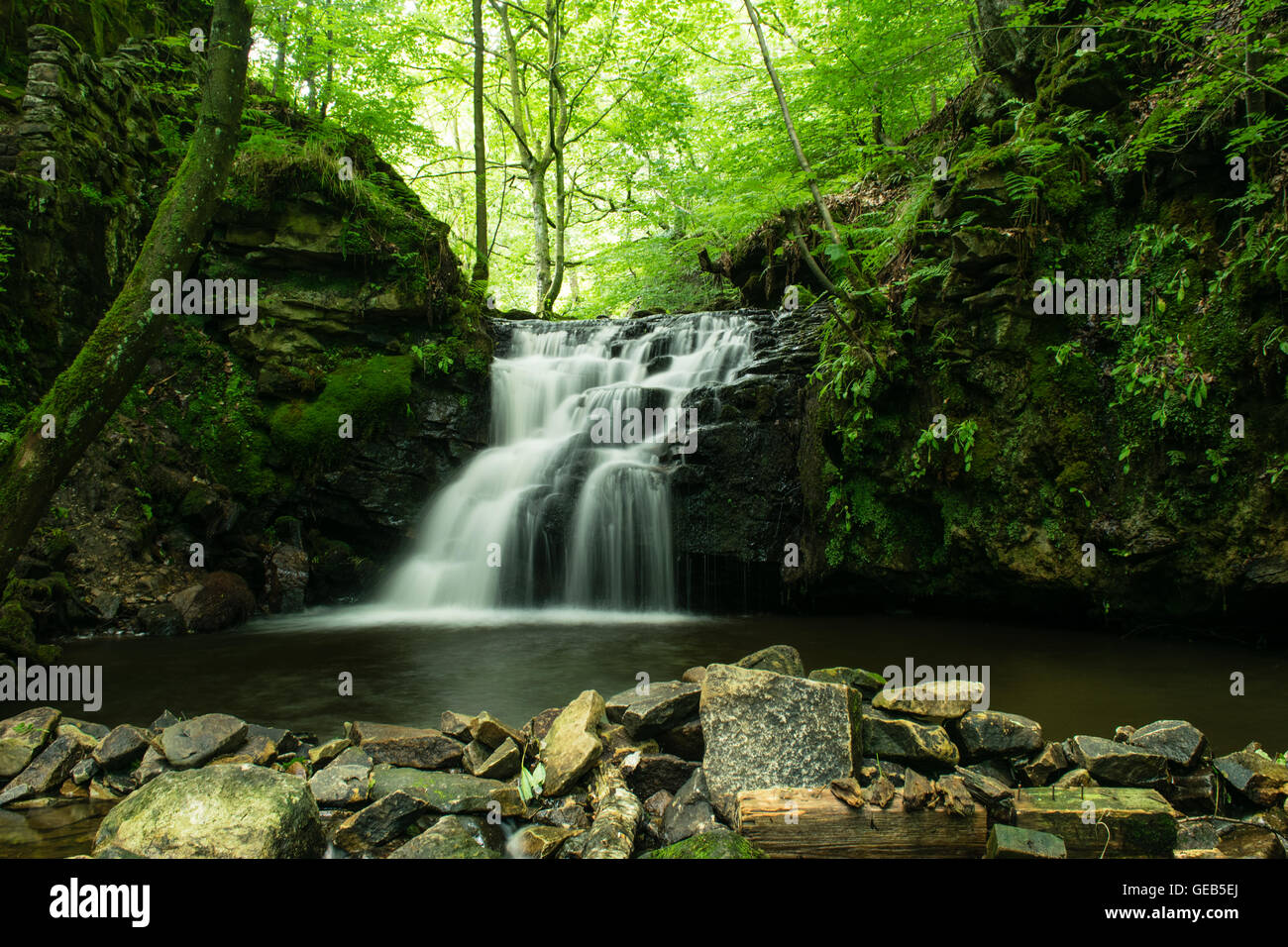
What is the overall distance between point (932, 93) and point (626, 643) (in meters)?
13.0

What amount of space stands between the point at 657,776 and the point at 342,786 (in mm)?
1749

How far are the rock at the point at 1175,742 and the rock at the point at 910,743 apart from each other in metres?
1.11

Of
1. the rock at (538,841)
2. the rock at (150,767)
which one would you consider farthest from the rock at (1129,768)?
the rock at (150,767)

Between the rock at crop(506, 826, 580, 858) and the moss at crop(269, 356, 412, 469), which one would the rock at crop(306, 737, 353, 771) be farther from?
the moss at crop(269, 356, 412, 469)

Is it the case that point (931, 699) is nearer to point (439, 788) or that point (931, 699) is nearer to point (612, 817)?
point (612, 817)

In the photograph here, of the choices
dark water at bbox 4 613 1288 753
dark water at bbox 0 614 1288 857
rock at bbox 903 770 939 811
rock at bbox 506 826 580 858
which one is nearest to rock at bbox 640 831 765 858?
rock at bbox 506 826 580 858

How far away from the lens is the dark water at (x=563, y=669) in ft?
16.9

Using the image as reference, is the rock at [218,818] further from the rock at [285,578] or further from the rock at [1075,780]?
the rock at [285,578]

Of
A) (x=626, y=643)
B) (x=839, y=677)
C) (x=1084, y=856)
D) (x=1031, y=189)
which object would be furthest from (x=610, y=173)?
(x=1084, y=856)

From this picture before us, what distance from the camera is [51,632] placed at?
25.2 feet

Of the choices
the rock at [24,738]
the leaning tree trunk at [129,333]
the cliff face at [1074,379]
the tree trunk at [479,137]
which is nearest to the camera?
the rock at [24,738]

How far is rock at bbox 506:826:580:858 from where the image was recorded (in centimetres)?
323

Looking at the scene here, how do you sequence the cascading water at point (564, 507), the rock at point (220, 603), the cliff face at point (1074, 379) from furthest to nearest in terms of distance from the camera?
the cascading water at point (564, 507)
the rock at point (220, 603)
the cliff face at point (1074, 379)

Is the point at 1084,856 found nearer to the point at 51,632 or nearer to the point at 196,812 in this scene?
the point at 196,812
